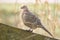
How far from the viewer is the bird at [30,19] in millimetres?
1448

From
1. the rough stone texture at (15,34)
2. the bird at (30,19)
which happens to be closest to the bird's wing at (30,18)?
the bird at (30,19)

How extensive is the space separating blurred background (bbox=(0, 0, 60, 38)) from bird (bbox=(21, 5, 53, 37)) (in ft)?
0.10

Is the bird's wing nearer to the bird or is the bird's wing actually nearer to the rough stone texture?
the bird

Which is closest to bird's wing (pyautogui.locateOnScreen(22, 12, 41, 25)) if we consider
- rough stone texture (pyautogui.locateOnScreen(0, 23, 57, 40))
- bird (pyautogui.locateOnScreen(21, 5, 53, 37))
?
bird (pyautogui.locateOnScreen(21, 5, 53, 37))

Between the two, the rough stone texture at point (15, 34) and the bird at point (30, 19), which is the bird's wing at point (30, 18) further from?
the rough stone texture at point (15, 34)

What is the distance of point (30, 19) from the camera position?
4.88 ft

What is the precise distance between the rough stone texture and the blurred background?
4cm

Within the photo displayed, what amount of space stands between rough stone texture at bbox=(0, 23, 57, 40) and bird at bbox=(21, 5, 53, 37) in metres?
0.08

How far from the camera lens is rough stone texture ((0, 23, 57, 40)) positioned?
144 centimetres

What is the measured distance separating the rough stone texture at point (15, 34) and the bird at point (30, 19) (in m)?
0.08

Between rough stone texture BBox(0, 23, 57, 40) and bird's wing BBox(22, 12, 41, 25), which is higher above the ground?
bird's wing BBox(22, 12, 41, 25)

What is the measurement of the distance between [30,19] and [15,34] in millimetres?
210

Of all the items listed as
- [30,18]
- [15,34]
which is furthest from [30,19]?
[15,34]

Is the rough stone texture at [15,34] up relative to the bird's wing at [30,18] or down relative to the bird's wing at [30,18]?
down
